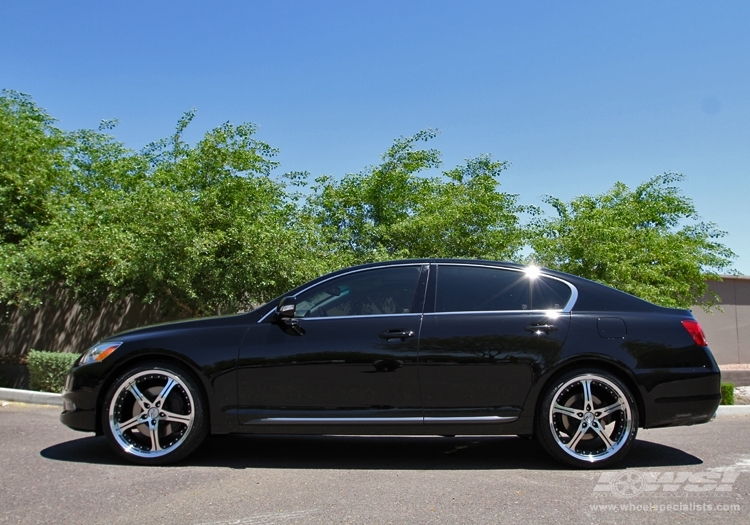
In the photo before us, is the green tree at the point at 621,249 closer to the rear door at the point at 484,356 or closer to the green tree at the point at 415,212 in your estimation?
the green tree at the point at 415,212

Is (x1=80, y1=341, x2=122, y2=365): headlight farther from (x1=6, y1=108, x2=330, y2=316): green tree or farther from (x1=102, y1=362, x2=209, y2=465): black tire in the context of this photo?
(x1=6, y1=108, x2=330, y2=316): green tree

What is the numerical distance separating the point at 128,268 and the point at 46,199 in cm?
404

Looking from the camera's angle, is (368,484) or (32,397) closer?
(368,484)

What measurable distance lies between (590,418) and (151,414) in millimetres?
3189

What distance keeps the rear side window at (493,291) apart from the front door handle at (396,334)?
32 cm

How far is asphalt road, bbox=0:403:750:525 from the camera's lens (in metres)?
3.79

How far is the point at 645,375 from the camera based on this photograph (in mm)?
4969

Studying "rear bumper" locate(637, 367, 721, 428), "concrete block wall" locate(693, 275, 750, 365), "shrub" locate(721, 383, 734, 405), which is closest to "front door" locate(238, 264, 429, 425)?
"rear bumper" locate(637, 367, 721, 428)

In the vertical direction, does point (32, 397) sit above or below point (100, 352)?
below

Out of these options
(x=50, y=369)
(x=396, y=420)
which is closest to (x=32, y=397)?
(x=50, y=369)

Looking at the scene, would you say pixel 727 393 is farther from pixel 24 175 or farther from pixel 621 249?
pixel 24 175

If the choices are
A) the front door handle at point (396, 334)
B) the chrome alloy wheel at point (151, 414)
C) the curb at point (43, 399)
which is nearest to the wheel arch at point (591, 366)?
the front door handle at point (396, 334)

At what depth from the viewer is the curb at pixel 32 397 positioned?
938 cm

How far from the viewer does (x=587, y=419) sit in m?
4.93
